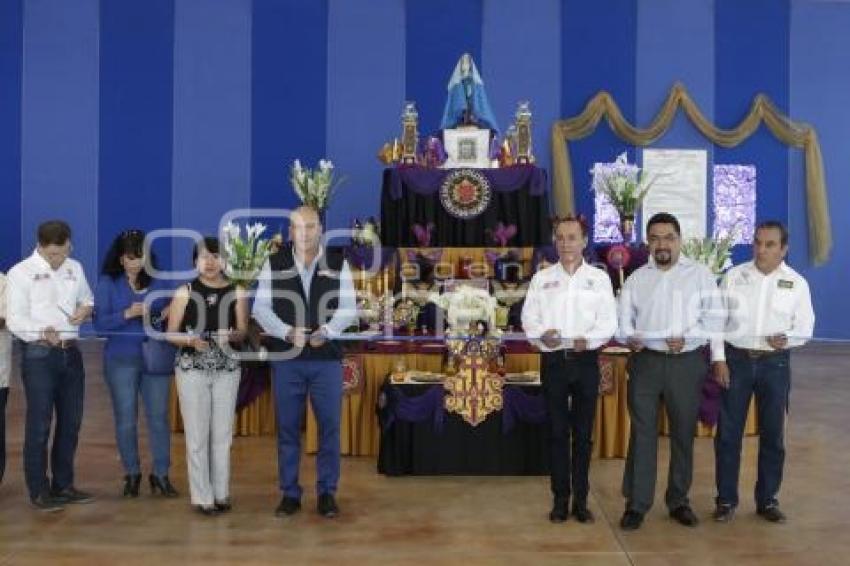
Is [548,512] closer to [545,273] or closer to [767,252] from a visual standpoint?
[545,273]

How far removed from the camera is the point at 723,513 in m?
4.21

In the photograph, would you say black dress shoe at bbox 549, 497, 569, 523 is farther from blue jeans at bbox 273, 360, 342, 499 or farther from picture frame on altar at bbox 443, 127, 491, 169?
picture frame on altar at bbox 443, 127, 491, 169

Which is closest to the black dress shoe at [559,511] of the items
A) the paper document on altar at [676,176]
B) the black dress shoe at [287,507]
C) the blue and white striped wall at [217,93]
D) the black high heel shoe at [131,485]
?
the black dress shoe at [287,507]

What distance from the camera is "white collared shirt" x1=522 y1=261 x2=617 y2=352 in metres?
4.02

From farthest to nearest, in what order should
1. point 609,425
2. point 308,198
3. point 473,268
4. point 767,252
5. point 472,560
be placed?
point 308,198
point 473,268
point 609,425
point 767,252
point 472,560

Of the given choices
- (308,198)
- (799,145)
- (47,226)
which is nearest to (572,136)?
(799,145)

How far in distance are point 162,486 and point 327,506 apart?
915 millimetres

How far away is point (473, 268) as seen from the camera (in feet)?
21.7

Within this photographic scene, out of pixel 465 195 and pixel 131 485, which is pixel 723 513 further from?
pixel 465 195

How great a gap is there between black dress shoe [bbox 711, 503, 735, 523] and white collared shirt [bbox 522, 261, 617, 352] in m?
0.99

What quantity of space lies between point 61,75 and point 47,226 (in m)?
7.20

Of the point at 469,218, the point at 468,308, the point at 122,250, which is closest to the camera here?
the point at 122,250

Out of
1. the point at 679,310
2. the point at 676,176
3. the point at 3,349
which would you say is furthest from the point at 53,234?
the point at 676,176

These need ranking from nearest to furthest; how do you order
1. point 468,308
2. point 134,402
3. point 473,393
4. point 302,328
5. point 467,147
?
point 302,328
point 134,402
point 473,393
point 468,308
point 467,147
